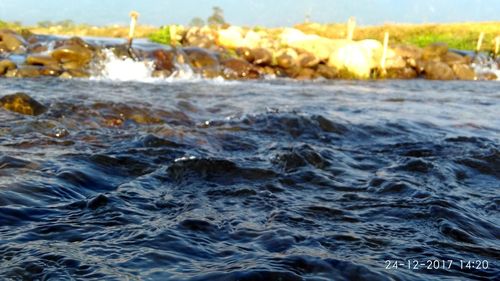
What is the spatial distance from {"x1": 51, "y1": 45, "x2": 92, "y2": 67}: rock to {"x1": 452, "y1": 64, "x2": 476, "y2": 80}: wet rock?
1680 cm

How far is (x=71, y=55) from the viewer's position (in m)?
16.5

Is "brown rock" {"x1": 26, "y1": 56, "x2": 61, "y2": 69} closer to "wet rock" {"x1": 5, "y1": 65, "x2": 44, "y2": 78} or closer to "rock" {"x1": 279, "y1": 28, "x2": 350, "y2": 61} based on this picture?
"wet rock" {"x1": 5, "y1": 65, "x2": 44, "y2": 78}

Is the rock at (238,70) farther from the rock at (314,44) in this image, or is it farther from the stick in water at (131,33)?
the rock at (314,44)

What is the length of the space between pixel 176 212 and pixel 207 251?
709 millimetres

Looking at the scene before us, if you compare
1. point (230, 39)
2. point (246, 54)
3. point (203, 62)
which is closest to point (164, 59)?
point (203, 62)

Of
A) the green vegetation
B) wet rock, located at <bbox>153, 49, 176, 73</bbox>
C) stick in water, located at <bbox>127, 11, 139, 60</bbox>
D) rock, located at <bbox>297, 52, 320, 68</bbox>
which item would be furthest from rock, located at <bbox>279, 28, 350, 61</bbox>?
stick in water, located at <bbox>127, 11, 139, 60</bbox>

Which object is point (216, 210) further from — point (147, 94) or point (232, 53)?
point (232, 53)

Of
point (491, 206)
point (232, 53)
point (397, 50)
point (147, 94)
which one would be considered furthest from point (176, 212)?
point (397, 50)

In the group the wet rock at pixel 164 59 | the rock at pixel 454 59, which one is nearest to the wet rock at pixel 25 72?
the wet rock at pixel 164 59

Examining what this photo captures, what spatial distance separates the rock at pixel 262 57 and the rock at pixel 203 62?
202 centimetres

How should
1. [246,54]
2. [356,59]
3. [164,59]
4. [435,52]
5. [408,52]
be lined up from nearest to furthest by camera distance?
[164,59] < [246,54] < [356,59] < [408,52] < [435,52]

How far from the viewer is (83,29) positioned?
49969 millimetres

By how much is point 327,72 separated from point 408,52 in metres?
6.42

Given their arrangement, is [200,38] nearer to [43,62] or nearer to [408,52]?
[408,52]
